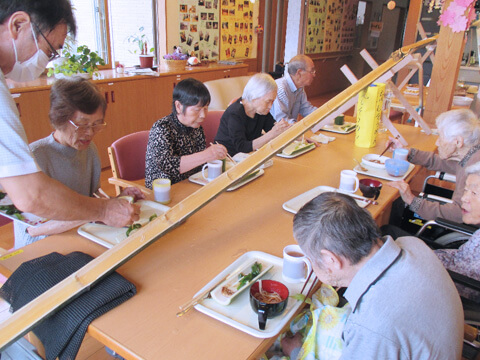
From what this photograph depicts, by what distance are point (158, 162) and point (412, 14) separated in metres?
4.18

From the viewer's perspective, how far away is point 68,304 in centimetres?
117

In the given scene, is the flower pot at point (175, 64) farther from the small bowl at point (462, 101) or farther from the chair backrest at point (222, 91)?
the small bowl at point (462, 101)

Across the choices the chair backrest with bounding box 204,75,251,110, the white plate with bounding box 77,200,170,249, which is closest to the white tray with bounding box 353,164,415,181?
the white plate with bounding box 77,200,170,249

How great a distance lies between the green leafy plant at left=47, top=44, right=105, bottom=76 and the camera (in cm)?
383

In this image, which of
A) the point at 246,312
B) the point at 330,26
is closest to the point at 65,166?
the point at 246,312

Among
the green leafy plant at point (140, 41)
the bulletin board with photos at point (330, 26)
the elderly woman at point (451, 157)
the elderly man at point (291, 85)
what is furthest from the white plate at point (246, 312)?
the bulletin board with photos at point (330, 26)

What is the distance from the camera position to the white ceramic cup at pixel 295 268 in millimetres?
1315

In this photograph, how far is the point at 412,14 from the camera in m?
4.89

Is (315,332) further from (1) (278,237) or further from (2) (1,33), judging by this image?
(2) (1,33)

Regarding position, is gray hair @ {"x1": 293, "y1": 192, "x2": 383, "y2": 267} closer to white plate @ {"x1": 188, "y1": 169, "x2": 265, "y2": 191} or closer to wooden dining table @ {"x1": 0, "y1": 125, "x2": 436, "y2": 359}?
wooden dining table @ {"x1": 0, "y1": 125, "x2": 436, "y2": 359}

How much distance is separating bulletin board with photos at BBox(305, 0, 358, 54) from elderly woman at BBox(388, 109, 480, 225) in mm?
5741

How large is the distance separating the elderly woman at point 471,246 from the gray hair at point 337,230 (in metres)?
0.94

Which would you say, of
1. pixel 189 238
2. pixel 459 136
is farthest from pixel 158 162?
pixel 459 136

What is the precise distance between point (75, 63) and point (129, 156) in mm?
1920
